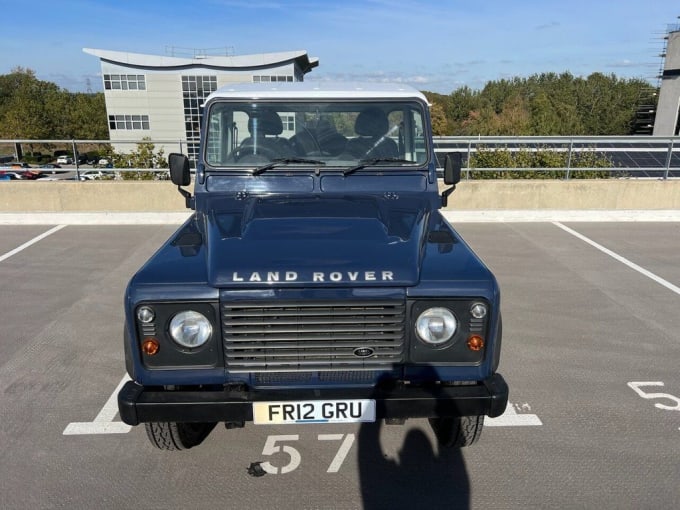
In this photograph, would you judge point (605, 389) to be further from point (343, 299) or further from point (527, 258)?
point (527, 258)

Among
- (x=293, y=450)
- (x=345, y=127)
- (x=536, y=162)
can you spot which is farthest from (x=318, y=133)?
(x=536, y=162)

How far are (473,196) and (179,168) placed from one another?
21.2 ft

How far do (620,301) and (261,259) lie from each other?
4.70 metres

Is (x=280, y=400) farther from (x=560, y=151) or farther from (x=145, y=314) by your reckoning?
(x=560, y=151)

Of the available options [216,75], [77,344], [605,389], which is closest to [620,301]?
[605,389]

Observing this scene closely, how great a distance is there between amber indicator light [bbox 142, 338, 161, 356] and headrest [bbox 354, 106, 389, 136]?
226 cm

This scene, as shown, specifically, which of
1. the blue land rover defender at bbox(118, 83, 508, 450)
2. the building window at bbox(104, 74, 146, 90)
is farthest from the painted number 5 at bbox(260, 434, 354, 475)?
the building window at bbox(104, 74, 146, 90)

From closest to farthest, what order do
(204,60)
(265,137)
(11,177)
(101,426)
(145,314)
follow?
1. (145,314)
2. (101,426)
3. (265,137)
4. (11,177)
5. (204,60)

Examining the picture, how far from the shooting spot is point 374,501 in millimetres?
2844

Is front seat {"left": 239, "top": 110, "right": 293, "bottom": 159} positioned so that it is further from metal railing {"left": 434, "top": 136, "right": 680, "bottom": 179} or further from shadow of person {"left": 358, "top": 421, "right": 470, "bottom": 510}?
metal railing {"left": 434, "top": 136, "right": 680, "bottom": 179}

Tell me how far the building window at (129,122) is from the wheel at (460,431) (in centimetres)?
6175

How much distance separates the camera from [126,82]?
187 feet

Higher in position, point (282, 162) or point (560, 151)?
point (282, 162)

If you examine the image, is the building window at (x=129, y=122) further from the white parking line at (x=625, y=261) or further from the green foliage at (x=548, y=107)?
the white parking line at (x=625, y=261)
